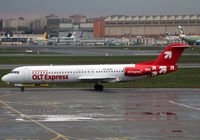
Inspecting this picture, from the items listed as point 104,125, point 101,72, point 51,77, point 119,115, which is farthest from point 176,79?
point 104,125

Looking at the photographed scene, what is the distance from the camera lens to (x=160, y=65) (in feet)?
157

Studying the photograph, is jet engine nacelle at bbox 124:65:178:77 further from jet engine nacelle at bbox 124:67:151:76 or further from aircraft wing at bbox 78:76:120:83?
aircraft wing at bbox 78:76:120:83

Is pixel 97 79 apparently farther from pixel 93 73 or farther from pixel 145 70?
pixel 145 70

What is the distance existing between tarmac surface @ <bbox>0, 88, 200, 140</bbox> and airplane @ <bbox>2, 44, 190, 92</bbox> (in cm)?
151

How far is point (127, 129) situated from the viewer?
85.1 ft

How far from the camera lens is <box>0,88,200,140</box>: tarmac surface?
24.6 m

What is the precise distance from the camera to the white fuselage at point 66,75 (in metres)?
47.3

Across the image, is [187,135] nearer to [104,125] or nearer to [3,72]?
[104,125]

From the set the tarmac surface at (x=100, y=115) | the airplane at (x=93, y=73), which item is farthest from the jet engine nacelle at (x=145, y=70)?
the tarmac surface at (x=100, y=115)

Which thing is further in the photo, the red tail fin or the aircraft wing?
the red tail fin

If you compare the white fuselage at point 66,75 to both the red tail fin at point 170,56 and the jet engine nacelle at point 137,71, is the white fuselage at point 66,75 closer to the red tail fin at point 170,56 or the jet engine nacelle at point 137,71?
the jet engine nacelle at point 137,71

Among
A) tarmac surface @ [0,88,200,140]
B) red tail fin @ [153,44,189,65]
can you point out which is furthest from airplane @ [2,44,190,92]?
tarmac surface @ [0,88,200,140]

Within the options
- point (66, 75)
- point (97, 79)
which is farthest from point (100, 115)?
point (66, 75)

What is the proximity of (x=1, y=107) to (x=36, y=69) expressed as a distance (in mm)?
12638
